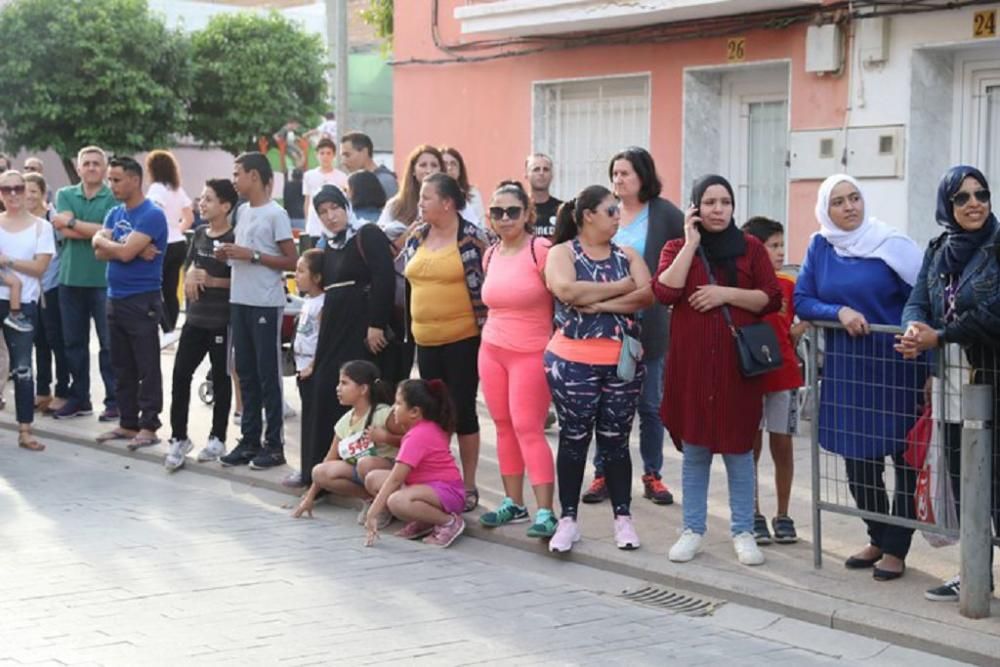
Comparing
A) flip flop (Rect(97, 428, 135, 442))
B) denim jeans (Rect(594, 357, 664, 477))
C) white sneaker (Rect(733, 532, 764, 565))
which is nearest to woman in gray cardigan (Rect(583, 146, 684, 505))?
denim jeans (Rect(594, 357, 664, 477))

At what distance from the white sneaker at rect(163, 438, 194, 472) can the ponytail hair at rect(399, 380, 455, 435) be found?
8.96 feet

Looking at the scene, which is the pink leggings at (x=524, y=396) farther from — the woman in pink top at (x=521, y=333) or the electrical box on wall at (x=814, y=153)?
the electrical box on wall at (x=814, y=153)

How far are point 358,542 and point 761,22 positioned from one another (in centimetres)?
667

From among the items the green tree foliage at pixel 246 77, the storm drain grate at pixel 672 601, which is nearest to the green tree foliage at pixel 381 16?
the storm drain grate at pixel 672 601

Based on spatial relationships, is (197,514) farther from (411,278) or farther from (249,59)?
(249,59)

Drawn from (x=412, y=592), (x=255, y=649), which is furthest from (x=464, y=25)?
(x=255, y=649)

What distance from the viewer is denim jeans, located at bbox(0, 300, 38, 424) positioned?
11.3 m

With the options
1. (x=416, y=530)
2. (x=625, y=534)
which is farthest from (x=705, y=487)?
(x=416, y=530)

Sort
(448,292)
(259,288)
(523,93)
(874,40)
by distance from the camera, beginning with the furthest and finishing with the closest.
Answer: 1. (523,93)
2. (874,40)
3. (259,288)
4. (448,292)

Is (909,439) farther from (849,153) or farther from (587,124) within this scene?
(587,124)

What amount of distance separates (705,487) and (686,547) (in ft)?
1.04

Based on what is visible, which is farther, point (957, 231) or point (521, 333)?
point (521, 333)

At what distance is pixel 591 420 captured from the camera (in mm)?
7852

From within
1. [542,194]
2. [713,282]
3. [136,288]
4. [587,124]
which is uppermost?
[587,124]
